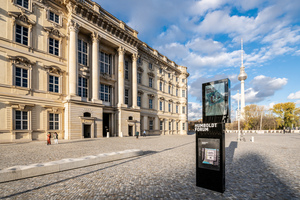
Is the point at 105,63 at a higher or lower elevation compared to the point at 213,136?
higher

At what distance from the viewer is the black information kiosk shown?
5096mm

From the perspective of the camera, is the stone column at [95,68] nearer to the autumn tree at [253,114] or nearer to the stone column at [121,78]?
the stone column at [121,78]

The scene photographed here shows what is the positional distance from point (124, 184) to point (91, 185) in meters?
1.11

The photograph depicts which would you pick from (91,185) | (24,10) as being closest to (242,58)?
(24,10)

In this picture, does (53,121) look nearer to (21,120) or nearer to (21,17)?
(21,120)

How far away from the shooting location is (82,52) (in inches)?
1086

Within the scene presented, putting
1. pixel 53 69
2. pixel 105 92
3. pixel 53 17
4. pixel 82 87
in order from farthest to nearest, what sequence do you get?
1. pixel 105 92
2. pixel 82 87
3. pixel 53 17
4. pixel 53 69

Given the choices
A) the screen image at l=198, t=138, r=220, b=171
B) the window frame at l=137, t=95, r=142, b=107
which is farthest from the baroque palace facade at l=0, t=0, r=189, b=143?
the screen image at l=198, t=138, r=220, b=171

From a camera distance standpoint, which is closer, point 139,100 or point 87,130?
point 87,130

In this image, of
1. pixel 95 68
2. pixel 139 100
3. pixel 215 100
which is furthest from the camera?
pixel 139 100

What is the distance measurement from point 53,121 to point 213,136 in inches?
943

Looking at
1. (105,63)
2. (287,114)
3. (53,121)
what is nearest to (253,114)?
(287,114)

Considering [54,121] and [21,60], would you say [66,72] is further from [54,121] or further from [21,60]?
[54,121]

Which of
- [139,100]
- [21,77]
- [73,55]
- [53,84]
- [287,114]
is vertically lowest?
[287,114]
